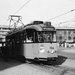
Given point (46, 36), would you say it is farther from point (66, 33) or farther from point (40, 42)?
point (66, 33)

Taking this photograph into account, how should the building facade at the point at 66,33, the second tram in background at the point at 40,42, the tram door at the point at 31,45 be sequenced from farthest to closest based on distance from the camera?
the building facade at the point at 66,33 < the tram door at the point at 31,45 < the second tram in background at the point at 40,42

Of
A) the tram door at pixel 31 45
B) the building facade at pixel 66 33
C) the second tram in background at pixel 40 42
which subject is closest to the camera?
the second tram in background at pixel 40 42

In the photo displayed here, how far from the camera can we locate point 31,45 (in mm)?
10992

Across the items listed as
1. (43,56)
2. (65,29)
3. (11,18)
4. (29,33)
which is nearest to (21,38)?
(29,33)

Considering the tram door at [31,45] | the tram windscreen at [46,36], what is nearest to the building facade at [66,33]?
the tram door at [31,45]

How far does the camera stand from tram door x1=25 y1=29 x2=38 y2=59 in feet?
35.0

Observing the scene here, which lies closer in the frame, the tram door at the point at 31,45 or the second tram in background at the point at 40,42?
the second tram in background at the point at 40,42

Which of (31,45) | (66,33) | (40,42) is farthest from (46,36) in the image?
(66,33)

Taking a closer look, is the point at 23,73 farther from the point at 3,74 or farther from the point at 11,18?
the point at 11,18

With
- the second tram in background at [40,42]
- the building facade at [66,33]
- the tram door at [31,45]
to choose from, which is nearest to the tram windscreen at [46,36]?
the second tram in background at [40,42]

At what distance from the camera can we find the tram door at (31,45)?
1066 cm

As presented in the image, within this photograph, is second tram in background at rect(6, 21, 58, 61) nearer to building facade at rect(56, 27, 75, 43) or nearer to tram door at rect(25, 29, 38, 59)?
tram door at rect(25, 29, 38, 59)

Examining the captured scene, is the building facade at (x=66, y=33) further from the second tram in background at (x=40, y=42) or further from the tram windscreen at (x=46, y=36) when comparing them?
the tram windscreen at (x=46, y=36)

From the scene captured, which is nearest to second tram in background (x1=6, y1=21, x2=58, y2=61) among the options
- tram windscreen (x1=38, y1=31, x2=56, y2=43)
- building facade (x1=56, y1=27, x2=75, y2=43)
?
tram windscreen (x1=38, y1=31, x2=56, y2=43)
